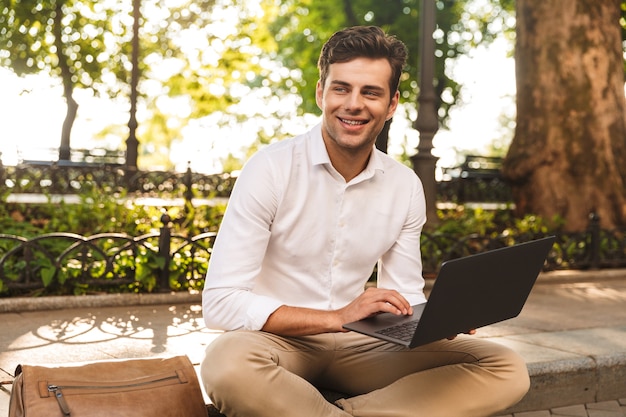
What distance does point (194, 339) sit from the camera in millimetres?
5664

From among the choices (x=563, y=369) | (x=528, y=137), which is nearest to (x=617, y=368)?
(x=563, y=369)

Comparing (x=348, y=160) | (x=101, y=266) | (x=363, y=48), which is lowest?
(x=101, y=266)

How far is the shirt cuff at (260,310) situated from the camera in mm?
3623

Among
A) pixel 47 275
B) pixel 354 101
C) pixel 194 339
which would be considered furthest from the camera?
pixel 47 275

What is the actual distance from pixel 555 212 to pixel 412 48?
15019 mm

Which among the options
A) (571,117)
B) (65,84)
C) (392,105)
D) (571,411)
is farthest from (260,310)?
(65,84)

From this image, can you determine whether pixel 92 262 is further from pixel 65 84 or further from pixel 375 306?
pixel 65 84

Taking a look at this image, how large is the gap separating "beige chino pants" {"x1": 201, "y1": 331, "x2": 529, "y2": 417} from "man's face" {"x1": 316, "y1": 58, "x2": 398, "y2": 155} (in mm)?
904

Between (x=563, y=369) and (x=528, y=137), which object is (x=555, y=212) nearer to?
(x=528, y=137)

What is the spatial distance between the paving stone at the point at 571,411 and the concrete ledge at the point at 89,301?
3160 millimetres

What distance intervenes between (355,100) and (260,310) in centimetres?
97

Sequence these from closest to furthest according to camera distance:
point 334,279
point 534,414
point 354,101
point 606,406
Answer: point 354,101, point 334,279, point 534,414, point 606,406

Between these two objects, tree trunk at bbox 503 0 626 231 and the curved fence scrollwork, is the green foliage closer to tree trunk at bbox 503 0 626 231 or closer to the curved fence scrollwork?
the curved fence scrollwork

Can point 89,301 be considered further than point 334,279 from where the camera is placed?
Yes
